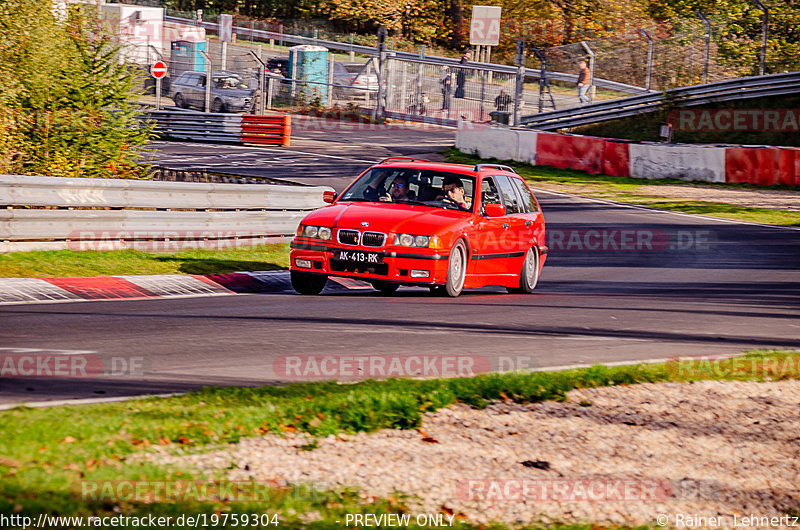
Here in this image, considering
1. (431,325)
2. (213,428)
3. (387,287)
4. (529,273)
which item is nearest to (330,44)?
(529,273)

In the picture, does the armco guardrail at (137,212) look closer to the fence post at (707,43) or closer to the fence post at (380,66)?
the fence post at (707,43)

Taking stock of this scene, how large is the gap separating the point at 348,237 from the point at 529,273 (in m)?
3.28

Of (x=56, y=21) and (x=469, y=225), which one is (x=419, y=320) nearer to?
(x=469, y=225)

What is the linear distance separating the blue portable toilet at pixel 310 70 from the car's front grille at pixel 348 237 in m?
34.9

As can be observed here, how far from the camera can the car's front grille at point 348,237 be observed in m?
11.4

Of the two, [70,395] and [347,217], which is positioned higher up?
[347,217]

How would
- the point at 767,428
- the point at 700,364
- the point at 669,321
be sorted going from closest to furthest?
the point at 767,428, the point at 700,364, the point at 669,321

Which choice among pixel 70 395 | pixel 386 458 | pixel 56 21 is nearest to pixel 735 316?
pixel 386 458

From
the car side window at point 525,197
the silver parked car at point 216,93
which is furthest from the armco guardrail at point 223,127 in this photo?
the car side window at point 525,197

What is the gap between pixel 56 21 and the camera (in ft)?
54.2

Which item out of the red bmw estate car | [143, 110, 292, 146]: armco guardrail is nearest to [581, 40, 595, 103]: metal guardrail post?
[143, 110, 292, 146]: armco guardrail

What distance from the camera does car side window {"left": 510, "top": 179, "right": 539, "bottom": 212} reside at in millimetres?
13938

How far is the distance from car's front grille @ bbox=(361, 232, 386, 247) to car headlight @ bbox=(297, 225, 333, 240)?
1.37 feet

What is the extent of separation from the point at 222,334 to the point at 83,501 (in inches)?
173
